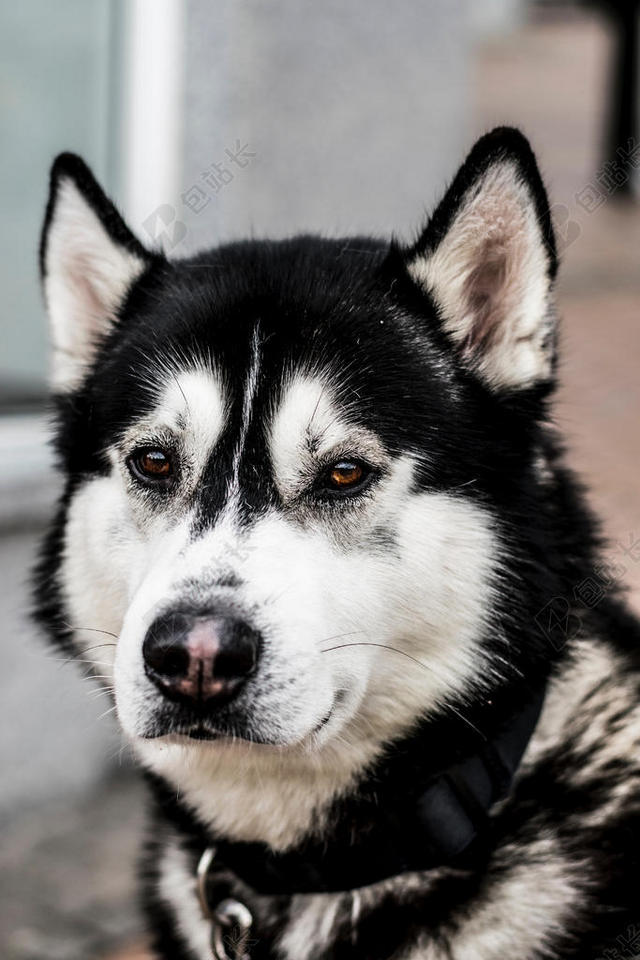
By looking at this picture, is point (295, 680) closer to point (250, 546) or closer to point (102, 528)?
point (250, 546)

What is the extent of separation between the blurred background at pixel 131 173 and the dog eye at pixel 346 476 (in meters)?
1.70

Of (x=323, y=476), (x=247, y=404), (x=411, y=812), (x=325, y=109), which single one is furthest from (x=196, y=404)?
(x=325, y=109)

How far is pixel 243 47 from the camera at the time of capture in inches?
194

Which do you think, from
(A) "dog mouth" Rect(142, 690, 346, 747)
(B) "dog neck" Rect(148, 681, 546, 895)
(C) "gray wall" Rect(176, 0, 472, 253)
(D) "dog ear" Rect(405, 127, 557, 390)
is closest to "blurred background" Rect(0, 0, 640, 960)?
(C) "gray wall" Rect(176, 0, 472, 253)

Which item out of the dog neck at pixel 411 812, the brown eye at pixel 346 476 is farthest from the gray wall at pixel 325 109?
the dog neck at pixel 411 812

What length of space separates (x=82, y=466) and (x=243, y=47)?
3037mm

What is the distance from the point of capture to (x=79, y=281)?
8.96 feet

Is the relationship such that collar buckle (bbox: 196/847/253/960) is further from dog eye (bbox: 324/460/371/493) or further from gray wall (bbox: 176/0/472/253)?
gray wall (bbox: 176/0/472/253)

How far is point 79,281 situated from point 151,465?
660mm

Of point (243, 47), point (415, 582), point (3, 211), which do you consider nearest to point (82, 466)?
point (415, 582)

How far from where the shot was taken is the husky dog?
2.10 m

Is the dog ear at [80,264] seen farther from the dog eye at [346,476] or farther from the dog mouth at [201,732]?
the dog mouth at [201,732]

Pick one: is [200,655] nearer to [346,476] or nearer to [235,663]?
[235,663]

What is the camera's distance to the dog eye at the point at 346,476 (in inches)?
87.0
